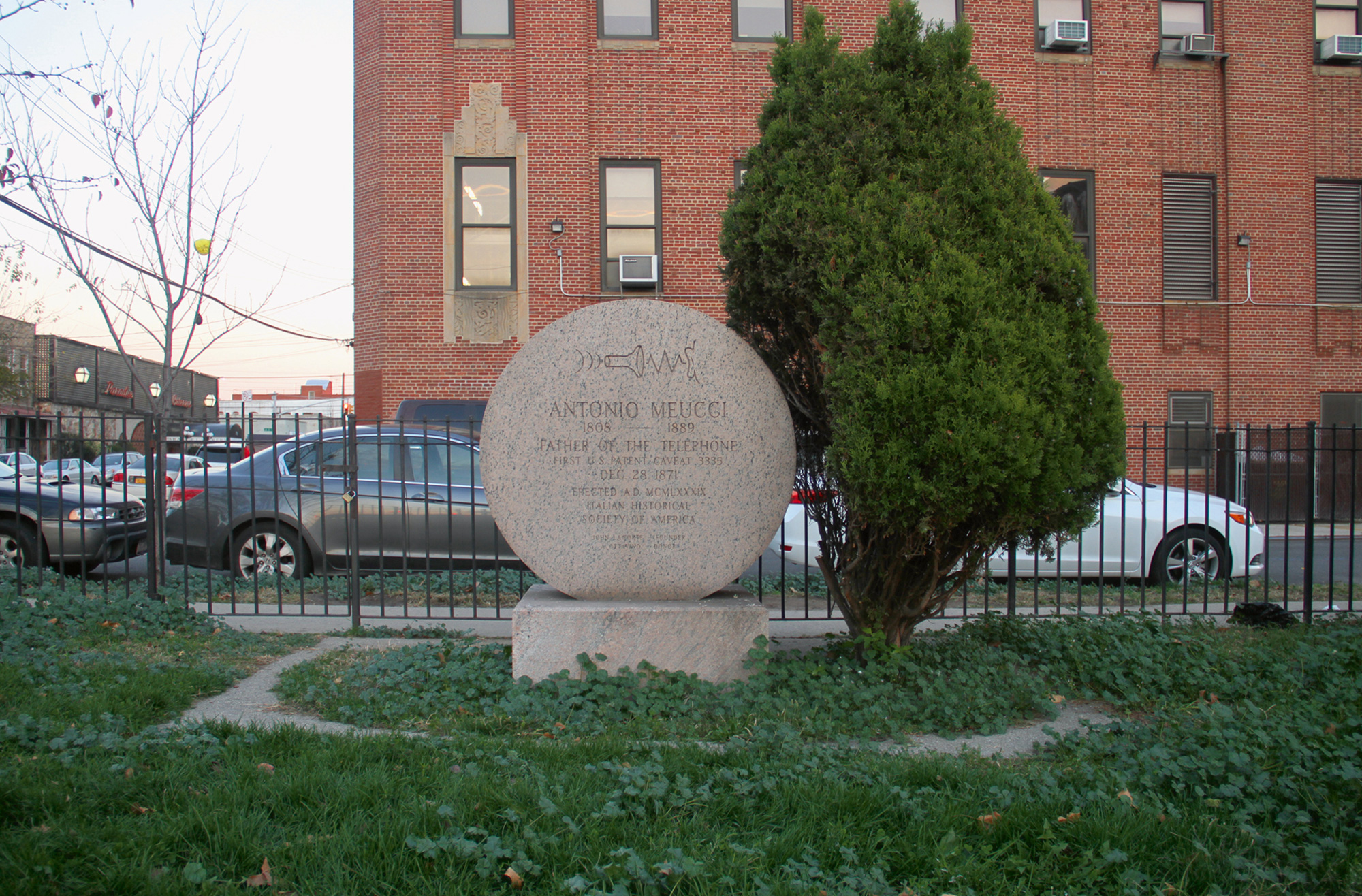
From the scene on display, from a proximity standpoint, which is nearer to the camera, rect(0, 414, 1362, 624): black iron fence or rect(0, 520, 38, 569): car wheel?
rect(0, 414, 1362, 624): black iron fence

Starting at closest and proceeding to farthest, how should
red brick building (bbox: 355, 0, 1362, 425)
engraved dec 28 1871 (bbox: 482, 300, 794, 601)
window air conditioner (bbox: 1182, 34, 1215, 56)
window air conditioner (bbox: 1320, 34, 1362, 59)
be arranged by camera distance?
engraved dec 28 1871 (bbox: 482, 300, 794, 601) < red brick building (bbox: 355, 0, 1362, 425) < window air conditioner (bbox: 1182, 34, 1215, 56) < window air conditioner (bbox: 1320, 34, 1362, 59)

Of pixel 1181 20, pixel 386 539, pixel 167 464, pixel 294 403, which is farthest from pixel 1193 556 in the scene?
pixel 294 403

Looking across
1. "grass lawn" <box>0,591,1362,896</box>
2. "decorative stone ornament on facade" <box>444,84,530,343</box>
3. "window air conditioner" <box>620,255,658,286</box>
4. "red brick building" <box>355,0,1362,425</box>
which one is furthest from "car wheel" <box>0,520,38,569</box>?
"window air conditioner" <box>620,255,658,286</box>

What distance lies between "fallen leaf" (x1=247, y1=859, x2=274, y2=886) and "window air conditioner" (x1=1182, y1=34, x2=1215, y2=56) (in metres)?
20.5

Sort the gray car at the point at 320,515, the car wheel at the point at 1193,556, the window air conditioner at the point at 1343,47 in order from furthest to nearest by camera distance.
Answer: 1. the window air conditioner at the point at 1343,47
2. the car wheel at the point at 1193,556
3. the gray car at the point at 320,515

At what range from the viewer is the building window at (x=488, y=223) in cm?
1656

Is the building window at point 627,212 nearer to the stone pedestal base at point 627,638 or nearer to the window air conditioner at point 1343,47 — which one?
the stone pedestal base at point 627,638

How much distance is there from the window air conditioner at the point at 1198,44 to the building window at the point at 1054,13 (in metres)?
1.94

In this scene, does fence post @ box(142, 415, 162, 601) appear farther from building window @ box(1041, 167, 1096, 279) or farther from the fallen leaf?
building window @ box(1041, 167, 1096, 279)

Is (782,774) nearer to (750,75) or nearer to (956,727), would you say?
(956,727)

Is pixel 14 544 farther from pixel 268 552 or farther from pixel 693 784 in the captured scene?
pixel 693 784

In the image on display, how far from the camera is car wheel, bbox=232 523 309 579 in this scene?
8.57 meters

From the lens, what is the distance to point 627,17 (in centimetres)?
1670

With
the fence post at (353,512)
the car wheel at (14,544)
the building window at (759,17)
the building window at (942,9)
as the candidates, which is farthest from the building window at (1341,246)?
the car wheel at (14,544)
